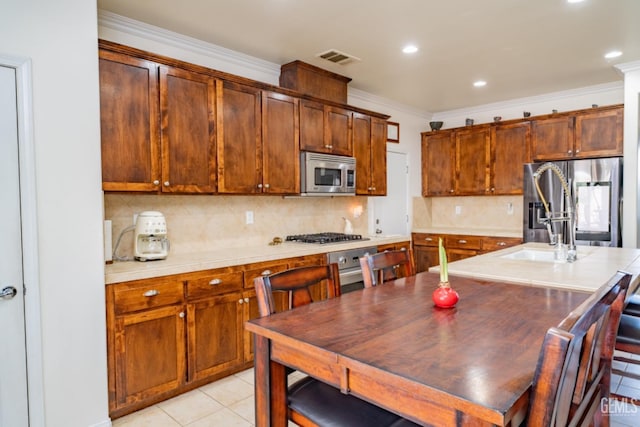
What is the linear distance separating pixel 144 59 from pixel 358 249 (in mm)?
2405

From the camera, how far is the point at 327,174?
3850 millimetres

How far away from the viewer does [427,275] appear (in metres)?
2.23

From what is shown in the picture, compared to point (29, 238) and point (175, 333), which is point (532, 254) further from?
point (29, 238)

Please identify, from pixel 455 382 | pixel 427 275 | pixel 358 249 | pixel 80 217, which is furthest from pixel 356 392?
pixel 358 249

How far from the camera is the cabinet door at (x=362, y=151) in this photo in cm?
422

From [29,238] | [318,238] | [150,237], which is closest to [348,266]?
[318,238]

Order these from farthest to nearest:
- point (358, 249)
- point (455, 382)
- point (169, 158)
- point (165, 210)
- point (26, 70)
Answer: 1. point (358, 249)
2. point (165, 210)
3. point (169, 158)
4. point (26, 70)
5. point (455, 382)

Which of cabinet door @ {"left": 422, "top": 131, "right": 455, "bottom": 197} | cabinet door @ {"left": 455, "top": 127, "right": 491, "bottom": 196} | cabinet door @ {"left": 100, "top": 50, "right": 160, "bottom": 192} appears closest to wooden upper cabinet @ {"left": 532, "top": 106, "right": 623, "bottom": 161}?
cabinet door @ {"left": 455, "top": 127, "right": 491, "bottom": 196}

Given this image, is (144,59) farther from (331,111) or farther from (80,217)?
(331,111)

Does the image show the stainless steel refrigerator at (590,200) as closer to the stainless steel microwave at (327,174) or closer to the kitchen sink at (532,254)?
the kitchen sink at (532,254)

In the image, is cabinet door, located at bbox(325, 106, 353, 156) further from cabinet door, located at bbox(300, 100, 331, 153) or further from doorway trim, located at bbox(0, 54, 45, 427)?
doorway trim, located at bbox(0, 54, 45, 427)

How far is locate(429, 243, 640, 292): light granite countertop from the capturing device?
6.29 feet

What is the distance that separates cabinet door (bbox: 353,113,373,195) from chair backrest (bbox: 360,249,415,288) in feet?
6.81

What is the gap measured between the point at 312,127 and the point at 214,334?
2076 millimetres
